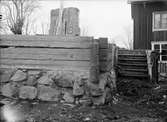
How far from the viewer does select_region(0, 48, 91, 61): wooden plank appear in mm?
5324

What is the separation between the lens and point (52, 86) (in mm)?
5320

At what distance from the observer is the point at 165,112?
5469mm

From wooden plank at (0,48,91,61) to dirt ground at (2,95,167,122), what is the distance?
1046mm

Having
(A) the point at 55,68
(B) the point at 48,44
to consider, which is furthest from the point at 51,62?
(B) the point at 48,44

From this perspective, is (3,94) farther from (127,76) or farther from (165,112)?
(127,76)

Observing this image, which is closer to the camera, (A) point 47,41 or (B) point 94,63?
(B) point 94,63

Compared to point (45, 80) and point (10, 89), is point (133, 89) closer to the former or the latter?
point (45, 80)

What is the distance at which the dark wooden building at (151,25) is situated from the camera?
671 inches

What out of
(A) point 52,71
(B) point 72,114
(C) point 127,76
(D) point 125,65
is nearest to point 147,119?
(B) point 72,114

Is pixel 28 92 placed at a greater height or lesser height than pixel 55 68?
lesser

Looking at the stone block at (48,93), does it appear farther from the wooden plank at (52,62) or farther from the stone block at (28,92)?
the wooden plank at (52,62)

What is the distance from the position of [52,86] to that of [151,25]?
13803mm

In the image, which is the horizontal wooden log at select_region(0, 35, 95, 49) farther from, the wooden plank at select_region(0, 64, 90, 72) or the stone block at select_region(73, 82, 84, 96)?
the stone block at select_region(73, 82, 84, 96)

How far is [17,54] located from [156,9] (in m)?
14.1
